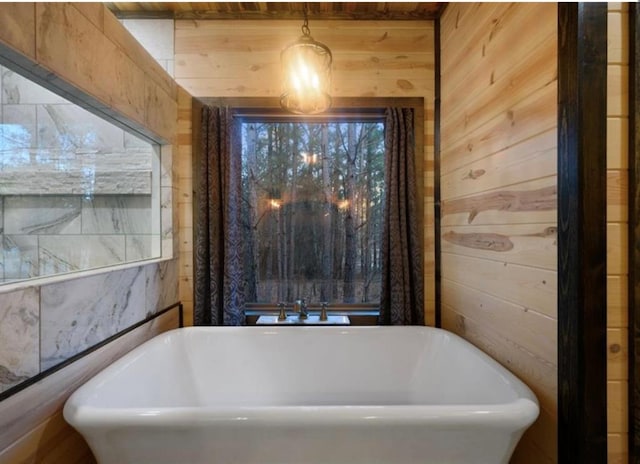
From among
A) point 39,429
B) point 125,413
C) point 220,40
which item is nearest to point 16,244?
point 39,429

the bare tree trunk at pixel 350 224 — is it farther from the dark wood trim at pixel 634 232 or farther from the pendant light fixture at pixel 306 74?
the dark wood trim at pixel 634 232

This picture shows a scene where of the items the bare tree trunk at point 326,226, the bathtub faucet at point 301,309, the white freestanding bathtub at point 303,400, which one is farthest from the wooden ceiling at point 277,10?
the white freestanding bathtub at point 303,400

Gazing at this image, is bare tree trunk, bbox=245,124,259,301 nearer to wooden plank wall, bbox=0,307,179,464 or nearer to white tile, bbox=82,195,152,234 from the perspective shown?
white tile, bbox=82,195,152,234

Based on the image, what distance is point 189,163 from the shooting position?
2.04 meters

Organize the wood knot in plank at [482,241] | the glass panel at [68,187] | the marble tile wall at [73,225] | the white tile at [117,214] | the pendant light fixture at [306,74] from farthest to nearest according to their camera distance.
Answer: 1. the white tile at [117,214]
2. the pendant light fixture at [306,74]
3. the glass panel at [68,187]
4. the wood knot in plank at [482,241]
5. the marble tile wall at [73,225]

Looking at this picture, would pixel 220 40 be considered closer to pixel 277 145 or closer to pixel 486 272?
pixel 277 145

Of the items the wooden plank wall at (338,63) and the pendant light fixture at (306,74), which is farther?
the wooden plank wall at (338,63)

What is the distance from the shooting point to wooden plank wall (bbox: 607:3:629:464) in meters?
0.88

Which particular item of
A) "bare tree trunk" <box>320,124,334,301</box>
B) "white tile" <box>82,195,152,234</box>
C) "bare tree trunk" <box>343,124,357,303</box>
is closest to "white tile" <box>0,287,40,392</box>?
"white tile" <box>82,195,152,234</box>

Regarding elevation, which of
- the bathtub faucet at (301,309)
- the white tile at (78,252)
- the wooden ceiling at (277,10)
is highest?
the wooden ceiling at (277,10)

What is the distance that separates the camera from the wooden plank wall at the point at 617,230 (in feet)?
2.87

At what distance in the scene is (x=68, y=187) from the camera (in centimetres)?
177

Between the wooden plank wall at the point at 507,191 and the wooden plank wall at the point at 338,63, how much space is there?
19cm

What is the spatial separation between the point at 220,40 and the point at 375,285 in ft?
6.53
